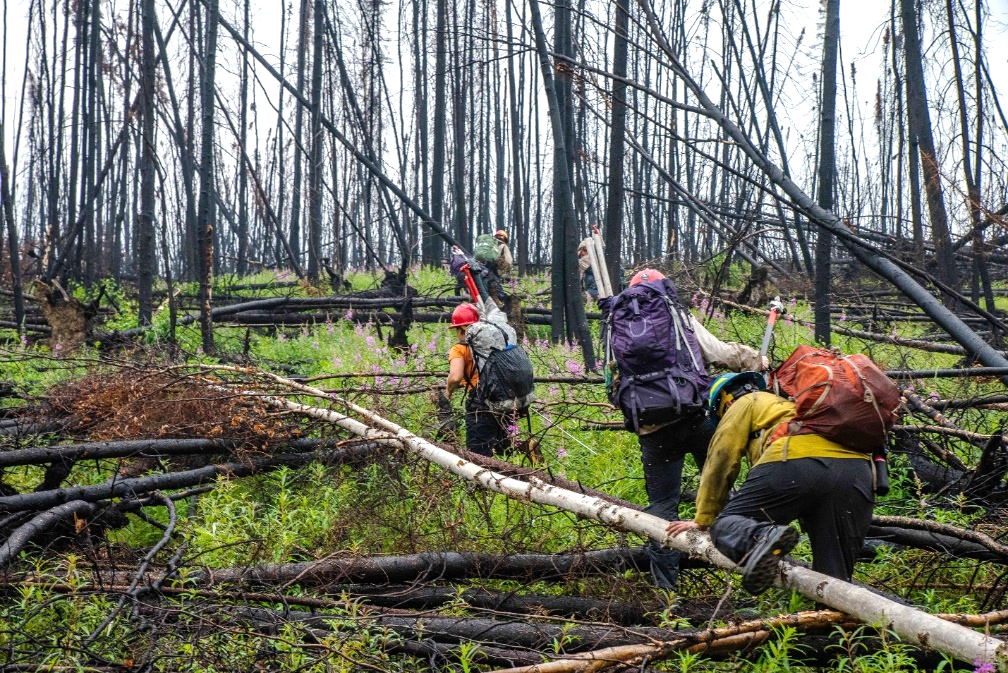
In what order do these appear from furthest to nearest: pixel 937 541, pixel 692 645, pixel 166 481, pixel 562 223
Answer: pixel 562 223
pixel 166 481
pixel 937 541
pixel 692 645

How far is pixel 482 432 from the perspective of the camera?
21.4 ft

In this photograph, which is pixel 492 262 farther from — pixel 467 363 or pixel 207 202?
pixel 467 363

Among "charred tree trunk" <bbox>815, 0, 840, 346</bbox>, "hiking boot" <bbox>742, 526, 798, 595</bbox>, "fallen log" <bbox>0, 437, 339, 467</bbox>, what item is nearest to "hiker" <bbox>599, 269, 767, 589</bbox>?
"hiking boot" <bbox>742, 526, 798, 595</bbox>

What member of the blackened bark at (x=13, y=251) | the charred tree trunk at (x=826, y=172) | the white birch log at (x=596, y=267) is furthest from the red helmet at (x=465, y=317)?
the blackened bark at (x=13, y=251)

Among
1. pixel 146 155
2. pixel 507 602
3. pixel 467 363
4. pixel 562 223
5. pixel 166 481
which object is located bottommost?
pixel 507 602

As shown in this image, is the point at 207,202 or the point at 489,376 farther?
the point at 207,202

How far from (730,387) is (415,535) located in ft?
7.69

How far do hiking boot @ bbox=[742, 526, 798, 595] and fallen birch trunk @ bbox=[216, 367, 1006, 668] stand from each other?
22 centimetres

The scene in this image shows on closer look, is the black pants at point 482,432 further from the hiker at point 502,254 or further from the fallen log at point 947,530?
the hiker at point 502,254

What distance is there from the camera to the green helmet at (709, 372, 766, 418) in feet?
12.1

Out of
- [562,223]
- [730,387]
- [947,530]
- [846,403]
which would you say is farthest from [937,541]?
[562,223]

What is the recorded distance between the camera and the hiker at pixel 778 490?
10.1 feet

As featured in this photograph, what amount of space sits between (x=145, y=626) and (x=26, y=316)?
11.4 meters

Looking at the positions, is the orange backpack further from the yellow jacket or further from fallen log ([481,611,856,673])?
fallen log ([481,611,856,673])
